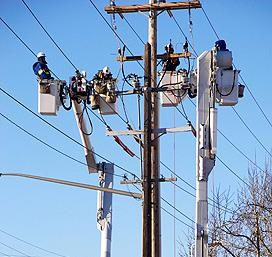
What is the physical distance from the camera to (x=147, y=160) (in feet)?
64.4

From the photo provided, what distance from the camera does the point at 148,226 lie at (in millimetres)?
19234

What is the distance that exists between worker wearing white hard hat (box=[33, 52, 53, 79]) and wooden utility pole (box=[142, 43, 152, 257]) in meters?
2.34

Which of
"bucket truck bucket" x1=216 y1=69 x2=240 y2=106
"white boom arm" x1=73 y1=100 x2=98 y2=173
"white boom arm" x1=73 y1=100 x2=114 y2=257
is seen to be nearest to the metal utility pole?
"bucket truck bucket" x1=216 y1=69 x2=240 y2=106

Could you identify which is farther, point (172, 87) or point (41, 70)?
point (172, 87)

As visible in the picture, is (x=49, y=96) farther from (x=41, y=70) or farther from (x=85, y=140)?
(x=85, y=140)

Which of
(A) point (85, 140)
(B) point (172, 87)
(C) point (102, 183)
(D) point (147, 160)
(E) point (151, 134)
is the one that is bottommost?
(D) point (147, 160)

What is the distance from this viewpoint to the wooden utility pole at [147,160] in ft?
62.9

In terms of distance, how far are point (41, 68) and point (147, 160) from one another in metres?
3.49

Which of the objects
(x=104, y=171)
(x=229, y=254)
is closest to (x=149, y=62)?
(x=104, y=171)

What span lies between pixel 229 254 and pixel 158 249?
11281 millimetres

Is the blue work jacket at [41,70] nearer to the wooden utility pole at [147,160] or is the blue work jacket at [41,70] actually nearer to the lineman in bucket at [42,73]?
the lineman in bucket at [42,73]

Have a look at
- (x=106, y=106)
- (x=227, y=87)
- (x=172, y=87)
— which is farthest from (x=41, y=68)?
(x=227, y=87)

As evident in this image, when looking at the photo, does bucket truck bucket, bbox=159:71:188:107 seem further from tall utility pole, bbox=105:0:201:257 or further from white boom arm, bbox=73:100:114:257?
white boom arm, bbox=73:100:114:257

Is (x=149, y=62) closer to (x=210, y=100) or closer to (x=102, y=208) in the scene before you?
(x=210, y=100)
